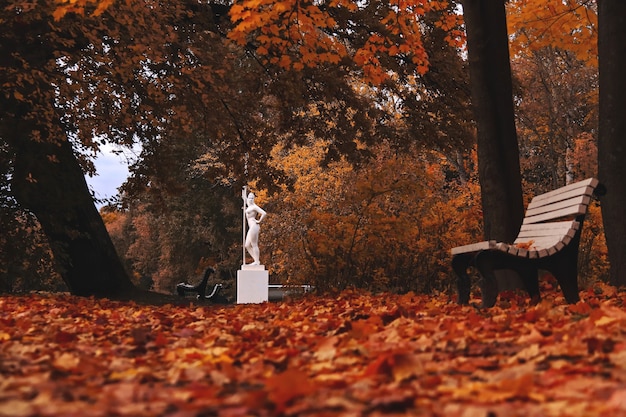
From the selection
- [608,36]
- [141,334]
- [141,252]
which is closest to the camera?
[141,334]

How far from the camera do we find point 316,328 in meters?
5.48

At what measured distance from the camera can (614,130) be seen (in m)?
8.30

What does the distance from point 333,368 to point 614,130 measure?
19.6 feet

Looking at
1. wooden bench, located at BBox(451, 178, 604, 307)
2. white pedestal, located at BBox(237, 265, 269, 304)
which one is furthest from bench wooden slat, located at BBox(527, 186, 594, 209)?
white pedestal, located at BBox(237, 265, 269, 304)

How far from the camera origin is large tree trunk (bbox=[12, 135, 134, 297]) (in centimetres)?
1154

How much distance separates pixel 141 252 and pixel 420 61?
32.6 metres

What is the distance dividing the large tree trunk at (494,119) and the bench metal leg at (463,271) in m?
1.45

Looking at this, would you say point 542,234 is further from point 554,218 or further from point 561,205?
point 561,205

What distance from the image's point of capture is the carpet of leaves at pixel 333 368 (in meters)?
2.51

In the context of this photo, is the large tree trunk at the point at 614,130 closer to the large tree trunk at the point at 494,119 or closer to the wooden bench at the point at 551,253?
the large tree trunk at the point at 494,119

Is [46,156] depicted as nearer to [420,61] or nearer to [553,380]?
[420,61]

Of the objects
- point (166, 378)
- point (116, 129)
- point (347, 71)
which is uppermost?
point (347, 71)

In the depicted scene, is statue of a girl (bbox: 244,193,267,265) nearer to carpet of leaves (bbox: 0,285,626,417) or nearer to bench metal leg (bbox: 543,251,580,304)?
bench metal leg (bbox: 543,251,580,304)

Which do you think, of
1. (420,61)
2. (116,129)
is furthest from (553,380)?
(116,129)
